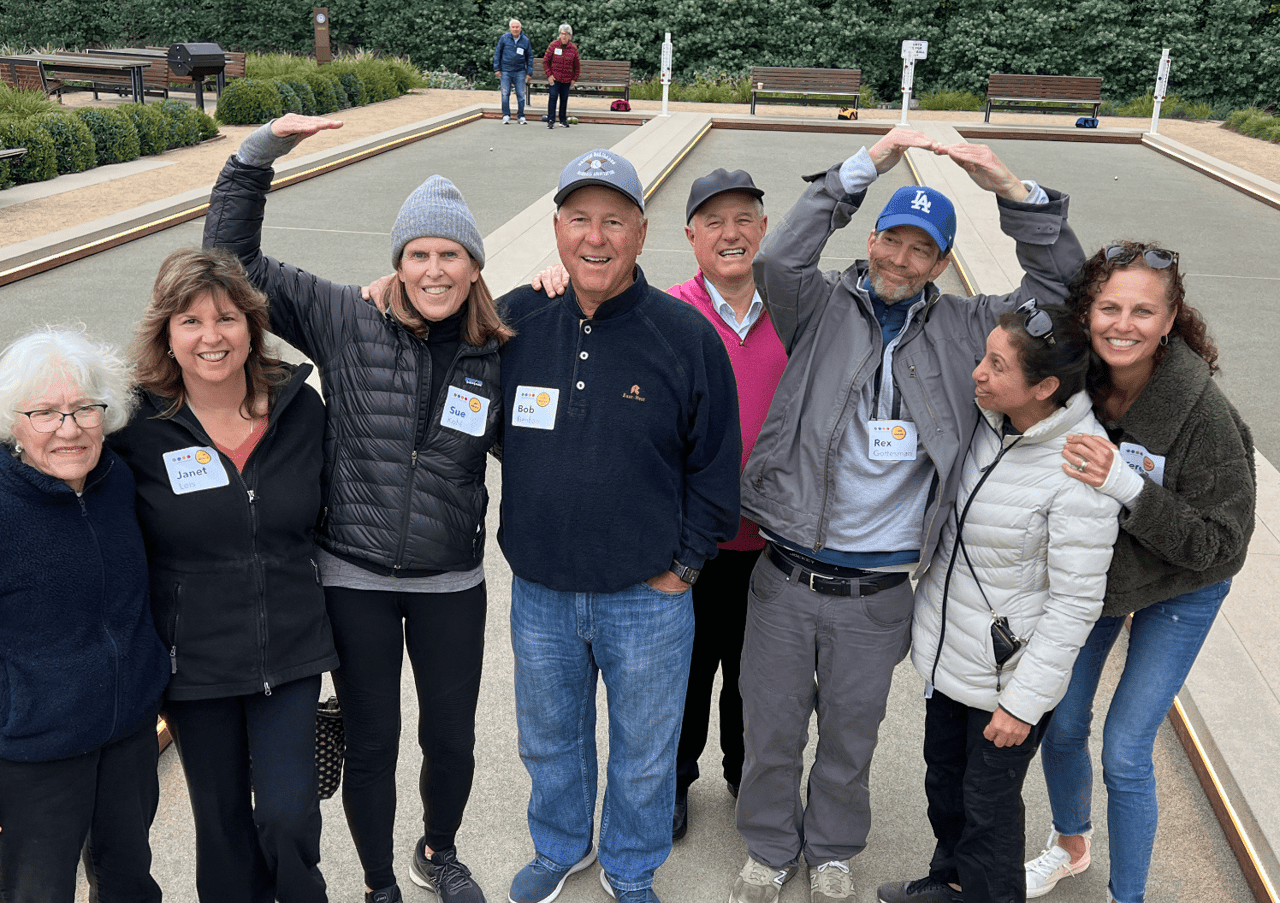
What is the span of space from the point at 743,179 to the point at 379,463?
59.7 inches

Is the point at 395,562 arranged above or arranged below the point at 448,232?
below

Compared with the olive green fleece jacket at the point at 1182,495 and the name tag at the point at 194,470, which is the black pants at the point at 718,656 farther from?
the name tag at the point at 194,470

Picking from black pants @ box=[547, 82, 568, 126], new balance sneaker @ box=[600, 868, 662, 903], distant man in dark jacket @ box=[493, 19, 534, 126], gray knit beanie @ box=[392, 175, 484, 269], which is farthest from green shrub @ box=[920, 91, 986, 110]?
new balance sneaker @ box=[600, 868, 662, 903]

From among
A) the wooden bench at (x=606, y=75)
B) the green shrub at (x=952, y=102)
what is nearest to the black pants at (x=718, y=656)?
the wooden bench at (x=606, y=75)

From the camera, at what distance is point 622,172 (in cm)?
281

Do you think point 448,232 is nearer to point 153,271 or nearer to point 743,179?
point 743,179

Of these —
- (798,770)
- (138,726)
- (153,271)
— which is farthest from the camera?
(153,271)

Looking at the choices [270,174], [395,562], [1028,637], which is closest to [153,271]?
[270,174]

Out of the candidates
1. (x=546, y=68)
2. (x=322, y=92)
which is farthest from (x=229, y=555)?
(x=322, y=92)

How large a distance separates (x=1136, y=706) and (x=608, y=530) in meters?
1.59

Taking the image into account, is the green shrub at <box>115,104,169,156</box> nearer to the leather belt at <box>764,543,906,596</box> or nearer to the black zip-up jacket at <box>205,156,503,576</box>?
the black zip-up jacket at <box>205,156,503,576</box>

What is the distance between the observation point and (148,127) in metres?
15.1

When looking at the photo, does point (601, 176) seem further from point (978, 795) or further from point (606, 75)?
point (606, 75)

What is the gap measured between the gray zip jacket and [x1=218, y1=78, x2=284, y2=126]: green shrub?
57.3ft
